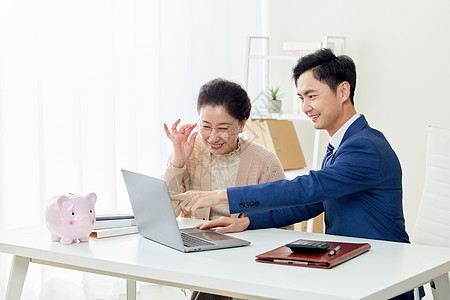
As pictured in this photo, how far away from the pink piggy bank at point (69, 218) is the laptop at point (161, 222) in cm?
15

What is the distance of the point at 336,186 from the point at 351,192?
2.3 inches

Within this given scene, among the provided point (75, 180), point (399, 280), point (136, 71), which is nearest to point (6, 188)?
point (75, 180)

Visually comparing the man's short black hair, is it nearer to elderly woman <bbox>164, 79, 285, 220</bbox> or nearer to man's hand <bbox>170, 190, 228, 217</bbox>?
elderly woman <bbox>164, 79, 285, 220</bbox>

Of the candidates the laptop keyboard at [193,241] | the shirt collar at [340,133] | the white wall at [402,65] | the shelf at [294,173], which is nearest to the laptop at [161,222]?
the laptop keyboard at [193,241]

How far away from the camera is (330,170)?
6.03 ft

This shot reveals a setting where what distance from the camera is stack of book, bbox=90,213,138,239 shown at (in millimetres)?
1844

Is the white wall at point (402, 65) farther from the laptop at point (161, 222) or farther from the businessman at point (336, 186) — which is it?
the laptop at point (161, 222)

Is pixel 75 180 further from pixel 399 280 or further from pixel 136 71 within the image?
pixel 399 280

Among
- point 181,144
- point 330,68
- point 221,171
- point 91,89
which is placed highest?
point 330,68

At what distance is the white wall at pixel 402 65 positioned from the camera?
3.53 metres

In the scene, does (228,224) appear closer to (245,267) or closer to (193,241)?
(193,241)

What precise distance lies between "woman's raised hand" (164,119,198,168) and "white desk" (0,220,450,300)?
0.47m

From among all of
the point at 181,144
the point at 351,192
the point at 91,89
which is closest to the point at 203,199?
the point at 351,192

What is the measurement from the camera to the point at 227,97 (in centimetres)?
225
